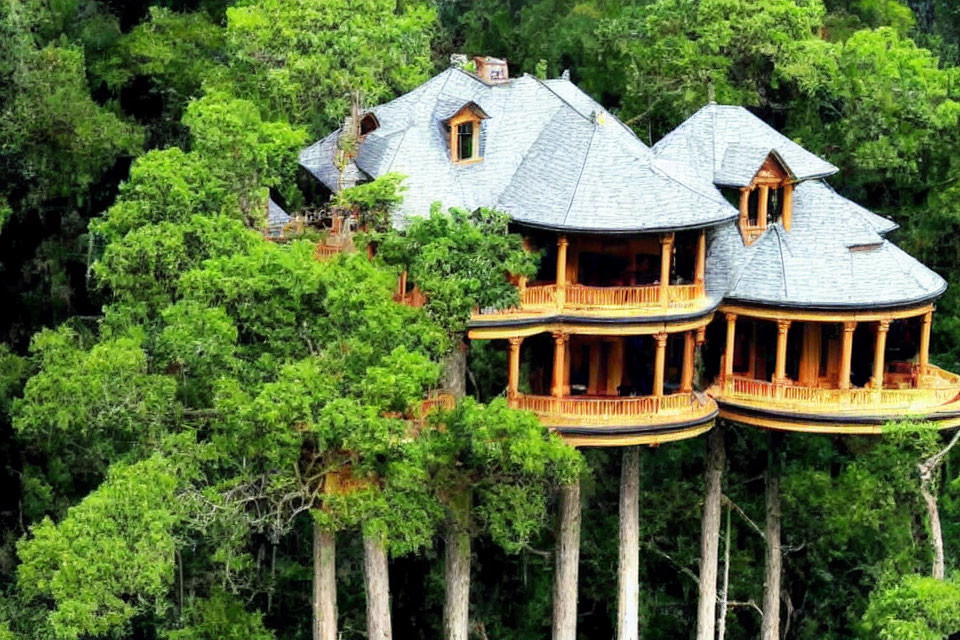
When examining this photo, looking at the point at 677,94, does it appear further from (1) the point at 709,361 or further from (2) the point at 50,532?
(2) the point at 50,532

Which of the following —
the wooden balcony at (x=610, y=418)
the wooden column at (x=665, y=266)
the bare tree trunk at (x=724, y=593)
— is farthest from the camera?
the bare tree trunk at (x=724, y=593)

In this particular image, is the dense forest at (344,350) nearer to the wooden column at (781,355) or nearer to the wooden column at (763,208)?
the wooden column at (781,355)

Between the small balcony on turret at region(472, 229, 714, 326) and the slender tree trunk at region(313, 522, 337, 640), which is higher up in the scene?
the small balcony on turret at region(472, 229, 714, 326)

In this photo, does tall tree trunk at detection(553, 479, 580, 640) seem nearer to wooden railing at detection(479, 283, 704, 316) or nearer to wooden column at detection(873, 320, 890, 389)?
wooden railing at detection(479, 283, 704, 316)

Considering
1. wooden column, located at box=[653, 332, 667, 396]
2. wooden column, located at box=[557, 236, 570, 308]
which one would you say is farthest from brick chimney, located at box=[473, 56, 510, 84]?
wooden column, located at box=[653, 332, 667, 396]

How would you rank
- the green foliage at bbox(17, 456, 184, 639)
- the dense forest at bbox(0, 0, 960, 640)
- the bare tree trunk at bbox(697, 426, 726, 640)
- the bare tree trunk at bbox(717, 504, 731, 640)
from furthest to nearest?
the bare tree trunk at bbox(717, 504, 731, 640), the bare tree trunk at bbox(697, 426, 726, 640), the dense forest at bbox(0, 0, 960, 640), the green foliage at bbox(17, 456, 184, 639)

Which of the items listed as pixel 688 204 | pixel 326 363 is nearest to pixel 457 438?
pixel 326 363

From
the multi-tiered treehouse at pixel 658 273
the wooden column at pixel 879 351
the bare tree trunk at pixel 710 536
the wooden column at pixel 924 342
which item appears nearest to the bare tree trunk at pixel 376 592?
the multi-tiered treehouse at pixel 658 273

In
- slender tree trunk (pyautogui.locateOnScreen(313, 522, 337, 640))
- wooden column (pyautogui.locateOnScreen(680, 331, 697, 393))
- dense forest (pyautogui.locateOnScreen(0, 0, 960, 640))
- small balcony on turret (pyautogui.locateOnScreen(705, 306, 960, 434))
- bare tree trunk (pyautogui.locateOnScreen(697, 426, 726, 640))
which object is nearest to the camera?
dense forest (pyautogui.locateOnScreen(0, 0, 960, 640))
